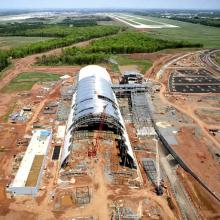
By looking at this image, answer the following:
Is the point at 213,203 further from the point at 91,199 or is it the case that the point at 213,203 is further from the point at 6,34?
the point at 6,34

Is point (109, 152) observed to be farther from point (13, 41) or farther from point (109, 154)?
point (13, 41)

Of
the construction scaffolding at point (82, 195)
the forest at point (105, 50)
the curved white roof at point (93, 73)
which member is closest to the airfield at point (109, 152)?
the construction scaffolding at point (82, 195)

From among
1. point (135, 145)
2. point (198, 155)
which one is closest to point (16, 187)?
point (135, 145)

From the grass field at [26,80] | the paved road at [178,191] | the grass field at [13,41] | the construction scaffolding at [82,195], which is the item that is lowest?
the grass field at [13,41]

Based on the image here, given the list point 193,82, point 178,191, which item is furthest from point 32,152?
point 193,82

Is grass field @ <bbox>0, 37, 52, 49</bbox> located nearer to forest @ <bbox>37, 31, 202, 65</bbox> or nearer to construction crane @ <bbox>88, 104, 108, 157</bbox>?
forest @ <bbox>37, 31, 202, 65</bbox>

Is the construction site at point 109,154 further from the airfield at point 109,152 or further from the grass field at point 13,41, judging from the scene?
the grass field at point 13,41
